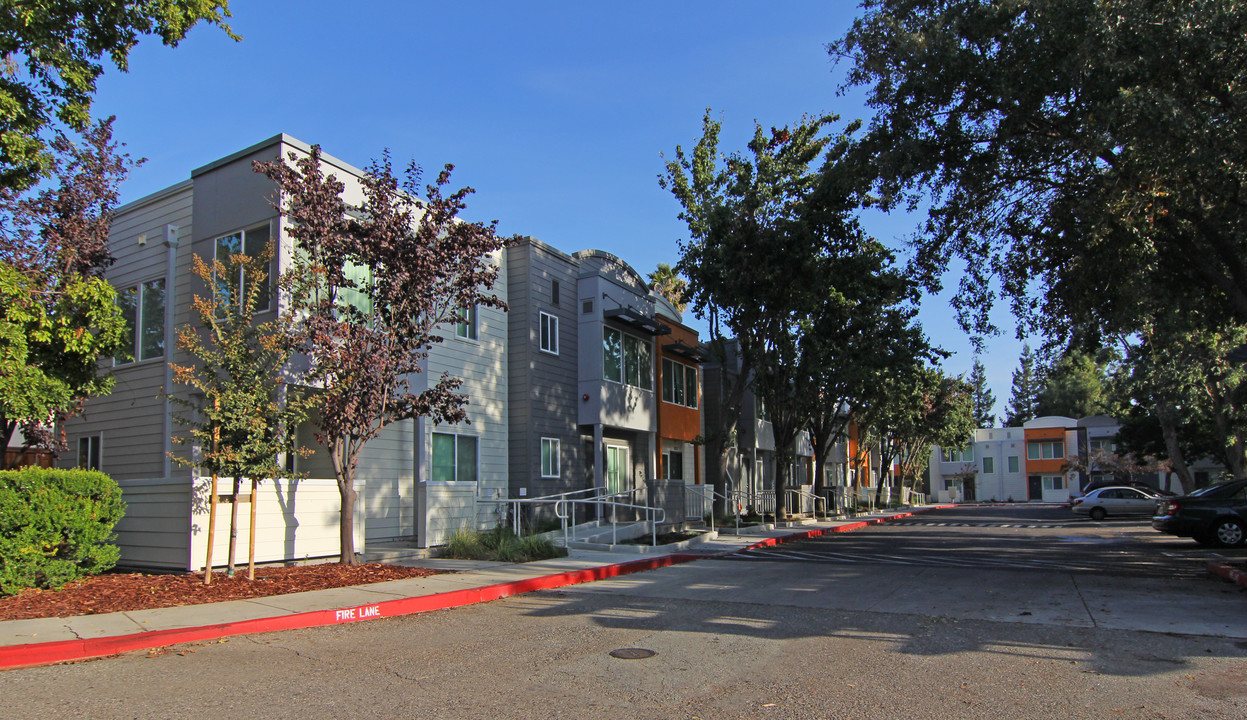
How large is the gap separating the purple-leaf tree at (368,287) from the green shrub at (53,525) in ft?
10.1

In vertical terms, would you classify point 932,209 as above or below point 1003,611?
above

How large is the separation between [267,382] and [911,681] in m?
9.77

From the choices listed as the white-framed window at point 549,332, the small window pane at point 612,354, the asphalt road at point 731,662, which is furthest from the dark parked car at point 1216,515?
the white-framed window at point 549,332

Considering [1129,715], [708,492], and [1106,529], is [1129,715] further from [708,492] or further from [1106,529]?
[1106,529]

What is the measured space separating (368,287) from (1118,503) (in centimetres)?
3482

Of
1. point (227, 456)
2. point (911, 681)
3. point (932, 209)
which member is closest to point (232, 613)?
point (227, 456)

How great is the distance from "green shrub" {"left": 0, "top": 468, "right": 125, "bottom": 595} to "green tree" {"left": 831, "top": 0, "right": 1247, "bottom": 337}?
13.6 meters

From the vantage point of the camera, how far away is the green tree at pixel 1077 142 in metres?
11.0

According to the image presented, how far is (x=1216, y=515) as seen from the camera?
18672 millimetres

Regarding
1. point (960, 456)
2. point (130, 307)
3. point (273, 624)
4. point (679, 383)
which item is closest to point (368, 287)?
point (273, 624)

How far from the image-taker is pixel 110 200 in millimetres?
16203

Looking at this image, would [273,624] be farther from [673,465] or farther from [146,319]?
[673,465]

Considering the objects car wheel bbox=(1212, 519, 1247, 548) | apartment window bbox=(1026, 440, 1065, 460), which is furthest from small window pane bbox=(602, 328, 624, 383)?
apartment window bbox=(1026, 440, 1065, 460)

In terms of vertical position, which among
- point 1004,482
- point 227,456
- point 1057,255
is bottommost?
point 1004,482
